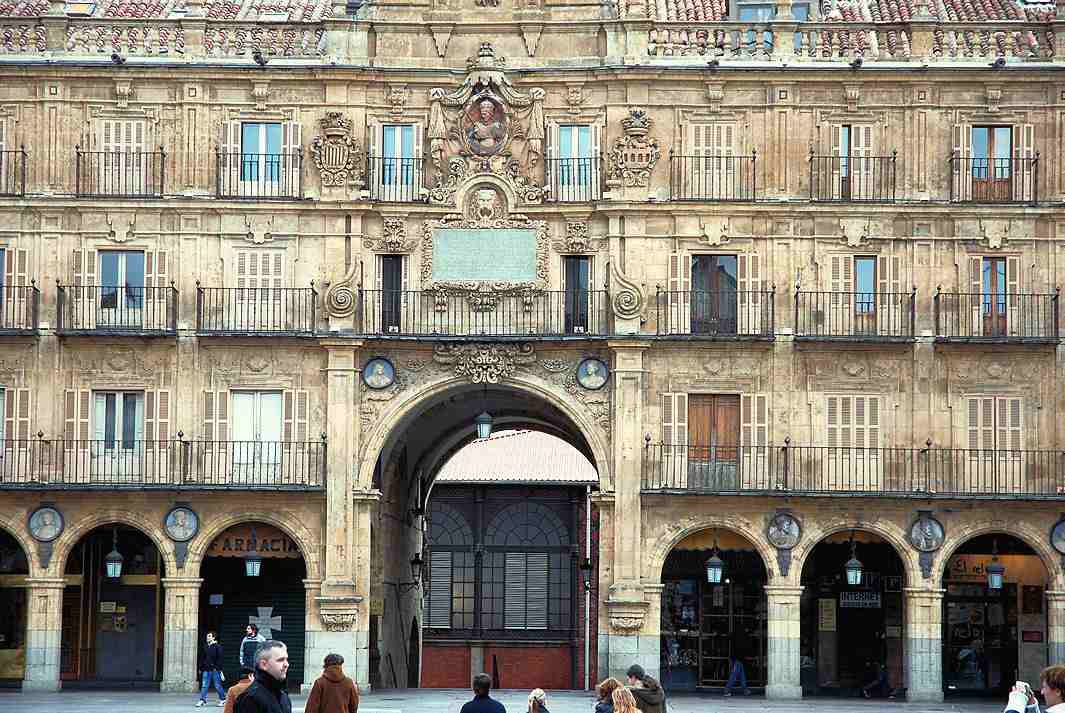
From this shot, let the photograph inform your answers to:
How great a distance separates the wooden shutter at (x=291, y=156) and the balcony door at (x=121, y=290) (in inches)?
159

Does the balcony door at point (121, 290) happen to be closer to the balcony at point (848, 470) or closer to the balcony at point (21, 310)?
the balcony at point (21, 310)

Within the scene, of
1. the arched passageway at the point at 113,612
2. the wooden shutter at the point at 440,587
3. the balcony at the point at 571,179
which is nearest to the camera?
the balcony at the point at 571,179

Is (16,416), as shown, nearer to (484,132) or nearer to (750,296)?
(484,132)

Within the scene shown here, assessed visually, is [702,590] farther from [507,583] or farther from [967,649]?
[507,583]

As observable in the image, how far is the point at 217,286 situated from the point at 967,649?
21654 millimetres

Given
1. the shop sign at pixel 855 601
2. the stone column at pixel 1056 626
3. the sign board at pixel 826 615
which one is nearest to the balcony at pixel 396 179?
the sign board at pixel 826 615

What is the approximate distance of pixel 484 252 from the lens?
5044 cm

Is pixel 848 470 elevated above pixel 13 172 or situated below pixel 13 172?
below

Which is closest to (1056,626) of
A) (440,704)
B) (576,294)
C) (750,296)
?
(750,296)

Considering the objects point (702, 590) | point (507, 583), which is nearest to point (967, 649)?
point (702, 590)

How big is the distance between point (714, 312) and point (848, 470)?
16.6 ft

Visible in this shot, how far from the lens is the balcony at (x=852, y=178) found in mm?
50375

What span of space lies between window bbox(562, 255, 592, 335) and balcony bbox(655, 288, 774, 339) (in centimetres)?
178

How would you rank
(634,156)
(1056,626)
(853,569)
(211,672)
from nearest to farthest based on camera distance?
1. (211,672)
2. (1056,626)
3. (853,569)
4. (634,156)
